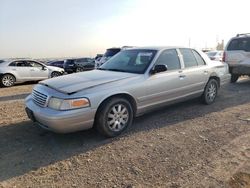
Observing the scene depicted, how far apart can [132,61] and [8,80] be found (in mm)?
9140

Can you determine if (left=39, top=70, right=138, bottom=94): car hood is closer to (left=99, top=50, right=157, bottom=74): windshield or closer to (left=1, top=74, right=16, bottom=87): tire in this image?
(left=99, top=50, right=157, bottom=74): windshield

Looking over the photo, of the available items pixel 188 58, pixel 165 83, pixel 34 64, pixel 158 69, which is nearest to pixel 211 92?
pixel 188 58

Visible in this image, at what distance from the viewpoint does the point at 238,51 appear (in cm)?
991

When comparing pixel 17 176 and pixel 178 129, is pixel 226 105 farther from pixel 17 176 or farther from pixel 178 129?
pixel 17 176

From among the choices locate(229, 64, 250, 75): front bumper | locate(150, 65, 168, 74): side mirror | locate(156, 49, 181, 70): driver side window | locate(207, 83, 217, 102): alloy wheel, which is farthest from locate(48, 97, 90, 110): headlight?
locate(229, 64, 250, 75): front bumper

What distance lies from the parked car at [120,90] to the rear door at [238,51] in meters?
3.71

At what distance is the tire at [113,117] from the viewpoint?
4.55 meters

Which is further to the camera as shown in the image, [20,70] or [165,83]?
[20,70]

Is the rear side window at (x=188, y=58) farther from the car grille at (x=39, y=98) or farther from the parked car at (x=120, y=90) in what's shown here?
the car grille at (x=39, y=98)

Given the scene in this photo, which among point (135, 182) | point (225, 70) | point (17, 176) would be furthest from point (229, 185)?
point (225, 70)

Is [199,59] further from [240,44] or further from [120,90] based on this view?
[240,44]

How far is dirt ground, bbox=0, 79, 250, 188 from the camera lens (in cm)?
339

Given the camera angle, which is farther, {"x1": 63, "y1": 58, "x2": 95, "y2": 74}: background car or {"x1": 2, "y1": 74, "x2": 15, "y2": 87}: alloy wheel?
{"x1": 63, "y1": 58, "x2": 95, "y2": 74}: background car

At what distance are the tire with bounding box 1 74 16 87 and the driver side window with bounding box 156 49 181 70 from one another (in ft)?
31.1
